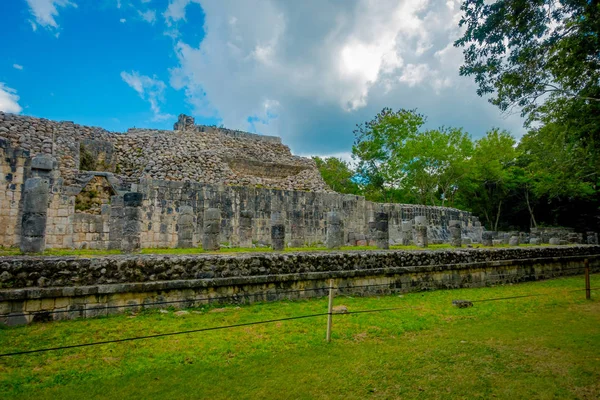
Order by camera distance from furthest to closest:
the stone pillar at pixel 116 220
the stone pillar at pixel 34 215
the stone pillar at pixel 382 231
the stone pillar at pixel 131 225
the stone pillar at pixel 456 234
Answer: the stone pillar at pixel 456 234 → the stone pillar at pixel 382 231 → the stone pillar at pixel 116 220 → the stone pillar at pixel 131 225 → the stone pillar at pixel 34 215

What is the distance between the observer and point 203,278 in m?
6.11

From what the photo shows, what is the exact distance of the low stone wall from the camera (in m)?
4.85

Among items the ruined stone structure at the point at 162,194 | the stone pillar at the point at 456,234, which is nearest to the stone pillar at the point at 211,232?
the ruined stone structure at the point at 162,194

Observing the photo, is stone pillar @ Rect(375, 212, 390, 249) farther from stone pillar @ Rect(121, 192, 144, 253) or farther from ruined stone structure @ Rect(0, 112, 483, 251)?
stone pillar @ Rect(121, 192, 144, 253)

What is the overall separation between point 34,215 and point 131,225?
6.39 ft

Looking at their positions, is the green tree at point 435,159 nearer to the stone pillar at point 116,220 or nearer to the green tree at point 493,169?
the green tree at point 493,169

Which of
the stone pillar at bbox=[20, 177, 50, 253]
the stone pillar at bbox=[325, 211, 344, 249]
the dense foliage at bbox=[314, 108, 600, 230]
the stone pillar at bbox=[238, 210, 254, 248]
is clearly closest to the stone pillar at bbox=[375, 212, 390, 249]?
the stone pillar at bbox=[325, 211, 344, 249]

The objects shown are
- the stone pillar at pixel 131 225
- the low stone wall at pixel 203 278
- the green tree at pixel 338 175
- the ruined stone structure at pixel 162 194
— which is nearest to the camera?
the low stone wall at pixel 203 278

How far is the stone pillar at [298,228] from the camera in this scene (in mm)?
15773

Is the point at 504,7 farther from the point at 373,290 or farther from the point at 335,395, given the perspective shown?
the point at 335,395

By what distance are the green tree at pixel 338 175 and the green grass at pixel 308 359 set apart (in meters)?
33.4

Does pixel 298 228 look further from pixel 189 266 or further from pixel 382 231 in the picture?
pixel 189 266

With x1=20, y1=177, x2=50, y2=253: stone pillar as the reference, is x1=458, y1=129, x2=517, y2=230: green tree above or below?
above

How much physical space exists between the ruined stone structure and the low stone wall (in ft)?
9.85
